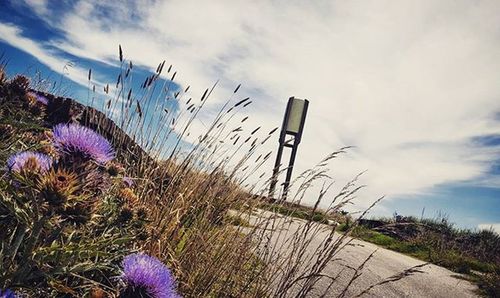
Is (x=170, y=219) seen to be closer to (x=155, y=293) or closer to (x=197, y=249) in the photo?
(x=197, y=249)

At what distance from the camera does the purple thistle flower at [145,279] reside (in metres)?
1.36

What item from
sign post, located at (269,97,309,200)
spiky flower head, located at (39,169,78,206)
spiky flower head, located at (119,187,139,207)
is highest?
sign post, located at (269,97,309,200)

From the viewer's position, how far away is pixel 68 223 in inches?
50.9

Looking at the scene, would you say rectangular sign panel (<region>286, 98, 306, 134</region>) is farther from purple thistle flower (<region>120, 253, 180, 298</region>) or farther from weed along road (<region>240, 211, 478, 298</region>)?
purple thistle flower (<region>120, 253, 180, 298</region>)

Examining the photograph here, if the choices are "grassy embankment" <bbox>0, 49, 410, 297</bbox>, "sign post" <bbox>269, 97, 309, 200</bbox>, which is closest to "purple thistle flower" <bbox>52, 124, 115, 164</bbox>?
"grassy embankment" <bbox>0, 49, 410, 297</bbox>

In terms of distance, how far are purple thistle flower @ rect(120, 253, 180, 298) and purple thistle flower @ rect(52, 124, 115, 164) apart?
0.43 m

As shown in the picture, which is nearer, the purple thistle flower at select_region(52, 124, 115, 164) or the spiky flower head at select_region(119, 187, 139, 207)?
the purple thistle flower at select_region(52, 124, 115, 164)

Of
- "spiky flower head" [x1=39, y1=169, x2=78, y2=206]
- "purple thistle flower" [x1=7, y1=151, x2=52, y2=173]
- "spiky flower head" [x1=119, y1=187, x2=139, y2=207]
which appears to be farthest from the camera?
"spiky flower head" [x1=119, y1=187, x2=139, y2=207]

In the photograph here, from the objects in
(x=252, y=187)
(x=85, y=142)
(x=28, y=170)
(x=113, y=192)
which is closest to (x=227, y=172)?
(x=252, y=187)

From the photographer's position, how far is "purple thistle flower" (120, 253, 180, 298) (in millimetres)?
1363

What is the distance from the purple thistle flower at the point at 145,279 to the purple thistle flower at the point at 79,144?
0.43m

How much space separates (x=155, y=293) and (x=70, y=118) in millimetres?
1966

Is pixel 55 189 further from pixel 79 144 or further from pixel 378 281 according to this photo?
pixel 378 281

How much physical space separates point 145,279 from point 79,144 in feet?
1.91
